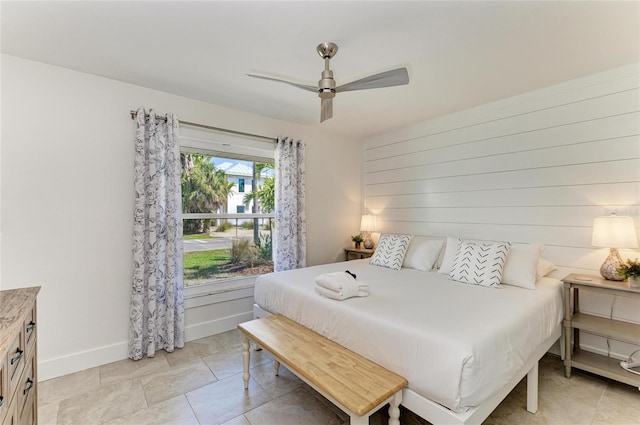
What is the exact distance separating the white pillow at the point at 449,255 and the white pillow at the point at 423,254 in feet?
0.46

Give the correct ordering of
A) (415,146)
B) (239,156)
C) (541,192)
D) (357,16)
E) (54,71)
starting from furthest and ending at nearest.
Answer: (415,146), (239,156), (541,192), (54,71), (357,16)

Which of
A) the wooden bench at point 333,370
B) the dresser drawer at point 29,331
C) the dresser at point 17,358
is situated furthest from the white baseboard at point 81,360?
the wooden bench at point 333,370

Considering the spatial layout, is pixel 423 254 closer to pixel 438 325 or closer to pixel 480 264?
pixel 480 264

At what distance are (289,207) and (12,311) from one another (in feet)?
8.77

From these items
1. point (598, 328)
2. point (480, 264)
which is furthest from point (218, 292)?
point (598, 328)

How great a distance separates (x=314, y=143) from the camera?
13.5 ft

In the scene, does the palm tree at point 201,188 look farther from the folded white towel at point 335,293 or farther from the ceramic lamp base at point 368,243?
the ceramic lamp base at point 368,243

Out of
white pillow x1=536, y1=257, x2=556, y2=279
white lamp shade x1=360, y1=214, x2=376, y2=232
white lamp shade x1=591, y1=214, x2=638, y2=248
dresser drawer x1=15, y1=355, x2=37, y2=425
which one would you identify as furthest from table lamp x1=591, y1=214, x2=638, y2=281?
dresser drawer x1=15, y1=355, x2=37, y2=425

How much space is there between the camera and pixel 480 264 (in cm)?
262

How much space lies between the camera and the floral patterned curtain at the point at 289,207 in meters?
3.68

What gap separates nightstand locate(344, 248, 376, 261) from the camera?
4213 millimetres

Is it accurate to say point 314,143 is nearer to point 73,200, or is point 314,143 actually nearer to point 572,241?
point 73,200

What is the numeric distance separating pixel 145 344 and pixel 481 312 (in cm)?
288

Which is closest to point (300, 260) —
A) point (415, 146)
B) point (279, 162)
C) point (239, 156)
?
point (279, 162)
